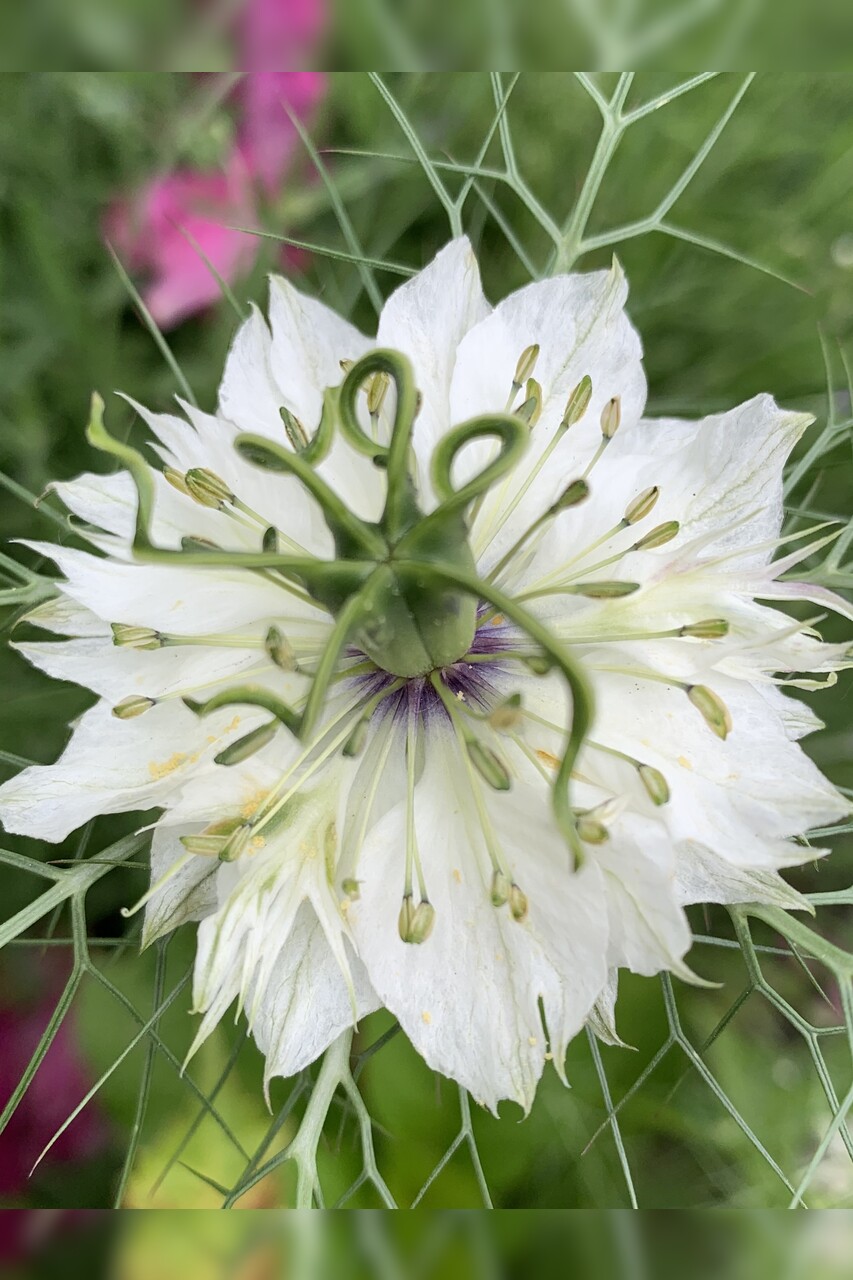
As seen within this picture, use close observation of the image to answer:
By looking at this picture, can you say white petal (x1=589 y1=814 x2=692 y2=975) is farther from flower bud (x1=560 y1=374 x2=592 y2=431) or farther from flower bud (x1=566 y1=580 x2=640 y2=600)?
flower bud (x1=560 y1=374 x2=592 y2=431)

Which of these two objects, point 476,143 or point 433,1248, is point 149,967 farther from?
point 476,143

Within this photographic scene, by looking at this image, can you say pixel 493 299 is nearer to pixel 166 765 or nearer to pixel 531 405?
pixel 531 405

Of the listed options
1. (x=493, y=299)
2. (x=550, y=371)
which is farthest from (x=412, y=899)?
(x=493, y=299)

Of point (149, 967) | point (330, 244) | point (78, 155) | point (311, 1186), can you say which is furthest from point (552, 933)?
point (78, 155)

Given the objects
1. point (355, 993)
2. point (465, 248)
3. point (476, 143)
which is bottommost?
point (355, 993)

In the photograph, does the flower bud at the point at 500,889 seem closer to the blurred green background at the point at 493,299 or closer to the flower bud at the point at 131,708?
the flower bud at the point at 131,708

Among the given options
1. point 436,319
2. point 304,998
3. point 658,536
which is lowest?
point 304,998
